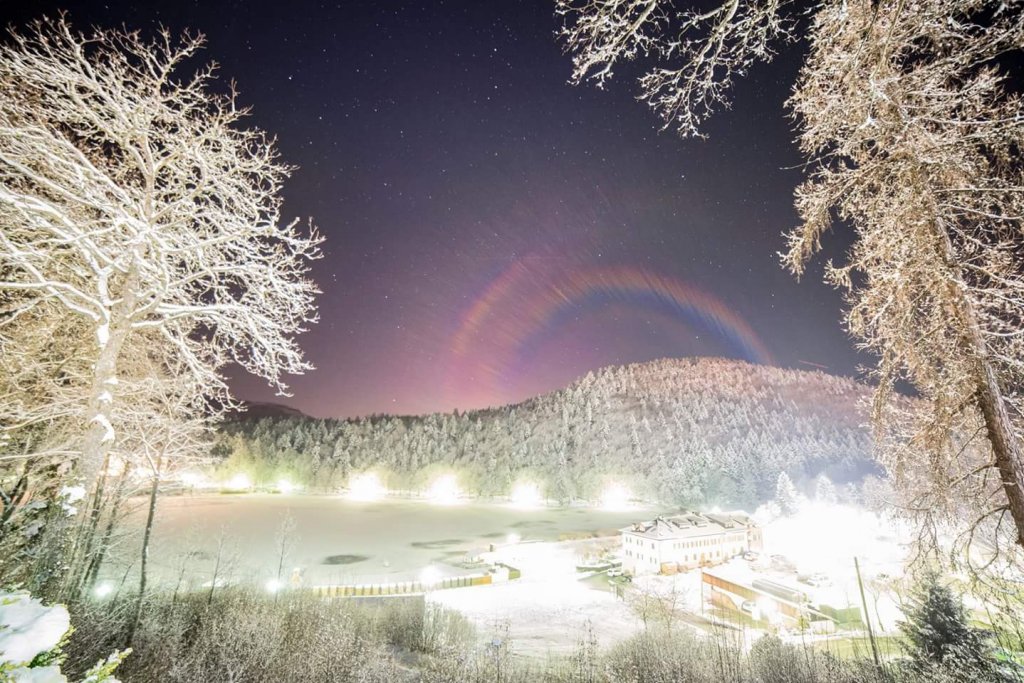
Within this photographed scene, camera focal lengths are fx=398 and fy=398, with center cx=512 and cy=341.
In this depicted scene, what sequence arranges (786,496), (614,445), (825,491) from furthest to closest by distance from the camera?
(614,445) → (825,491) → (786,496)

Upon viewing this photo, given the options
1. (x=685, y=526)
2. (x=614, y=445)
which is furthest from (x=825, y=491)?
(x=685, y=526)

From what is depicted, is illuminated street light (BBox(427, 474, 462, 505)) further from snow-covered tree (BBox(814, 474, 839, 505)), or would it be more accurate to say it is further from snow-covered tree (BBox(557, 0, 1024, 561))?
snow-covered tree (BBox(557, 0, 1024, 561))

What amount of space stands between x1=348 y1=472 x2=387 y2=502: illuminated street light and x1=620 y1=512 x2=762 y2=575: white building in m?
60.5

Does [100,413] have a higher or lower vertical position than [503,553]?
higher

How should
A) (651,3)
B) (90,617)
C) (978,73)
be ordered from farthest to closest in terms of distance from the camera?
(90,617)
(978,73)
(651,3)

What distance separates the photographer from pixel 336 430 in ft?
336

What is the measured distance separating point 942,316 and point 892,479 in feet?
6.81

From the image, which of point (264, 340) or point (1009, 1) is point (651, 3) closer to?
point (1009, 1)

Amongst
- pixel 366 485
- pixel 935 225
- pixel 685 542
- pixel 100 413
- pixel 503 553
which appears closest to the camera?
pixel 935 225

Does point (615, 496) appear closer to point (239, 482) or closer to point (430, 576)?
point (430, 576)

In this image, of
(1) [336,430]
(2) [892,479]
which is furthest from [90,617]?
(1) [336,430]

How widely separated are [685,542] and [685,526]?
271 cm

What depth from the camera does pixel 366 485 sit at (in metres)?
81.9

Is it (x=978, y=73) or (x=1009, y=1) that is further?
(x=978, y=73)
